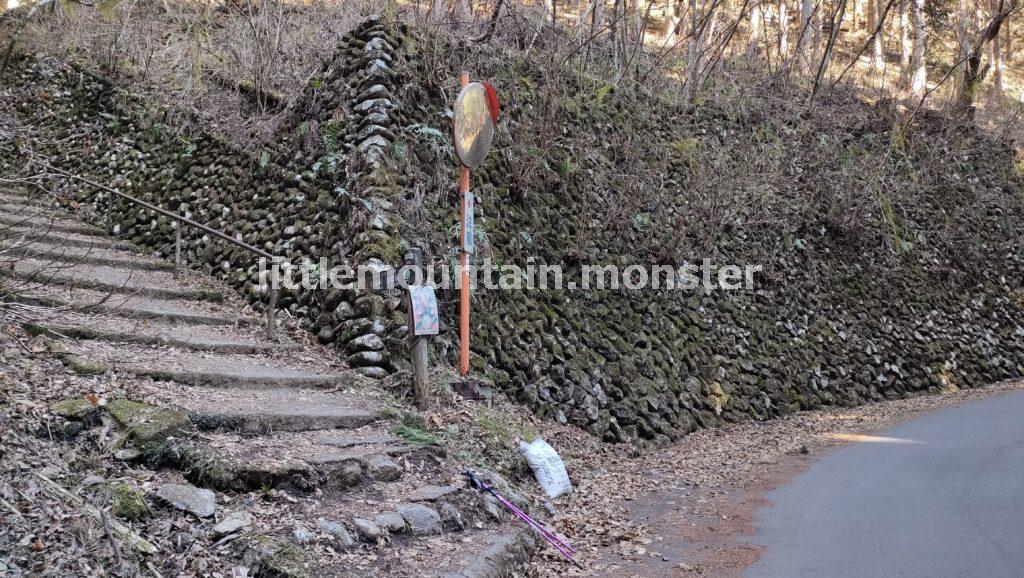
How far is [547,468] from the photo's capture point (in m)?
6.02

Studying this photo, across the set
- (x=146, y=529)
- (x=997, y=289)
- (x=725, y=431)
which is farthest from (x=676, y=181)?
(x=146, y=529)

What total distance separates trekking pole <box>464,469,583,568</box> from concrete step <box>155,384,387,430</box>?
0.72 m

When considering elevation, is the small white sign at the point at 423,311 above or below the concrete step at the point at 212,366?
above

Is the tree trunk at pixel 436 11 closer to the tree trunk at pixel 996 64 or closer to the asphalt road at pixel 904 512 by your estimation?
the asphalt road at pixel 904 512

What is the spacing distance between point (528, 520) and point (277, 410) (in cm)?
206

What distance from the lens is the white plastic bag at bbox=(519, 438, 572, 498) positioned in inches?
235

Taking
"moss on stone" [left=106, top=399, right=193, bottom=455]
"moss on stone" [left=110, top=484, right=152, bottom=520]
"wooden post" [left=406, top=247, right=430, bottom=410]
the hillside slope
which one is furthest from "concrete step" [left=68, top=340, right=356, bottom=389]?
"moss on stone" [left=110, top=484, right=152, bottom=520]

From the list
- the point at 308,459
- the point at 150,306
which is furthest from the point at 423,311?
the point at 150,306

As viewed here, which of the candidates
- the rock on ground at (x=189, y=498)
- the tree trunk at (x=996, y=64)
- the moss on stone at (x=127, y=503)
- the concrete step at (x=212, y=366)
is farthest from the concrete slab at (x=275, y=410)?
the tree trunk at (x=996, y=64)

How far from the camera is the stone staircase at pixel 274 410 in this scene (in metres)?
4.18

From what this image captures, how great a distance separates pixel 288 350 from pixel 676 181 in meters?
7.72

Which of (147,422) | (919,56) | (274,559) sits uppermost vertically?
(919,56)

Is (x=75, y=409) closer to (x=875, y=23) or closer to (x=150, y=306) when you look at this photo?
(x=150, y=306)

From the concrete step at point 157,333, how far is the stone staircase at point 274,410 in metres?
0.01
